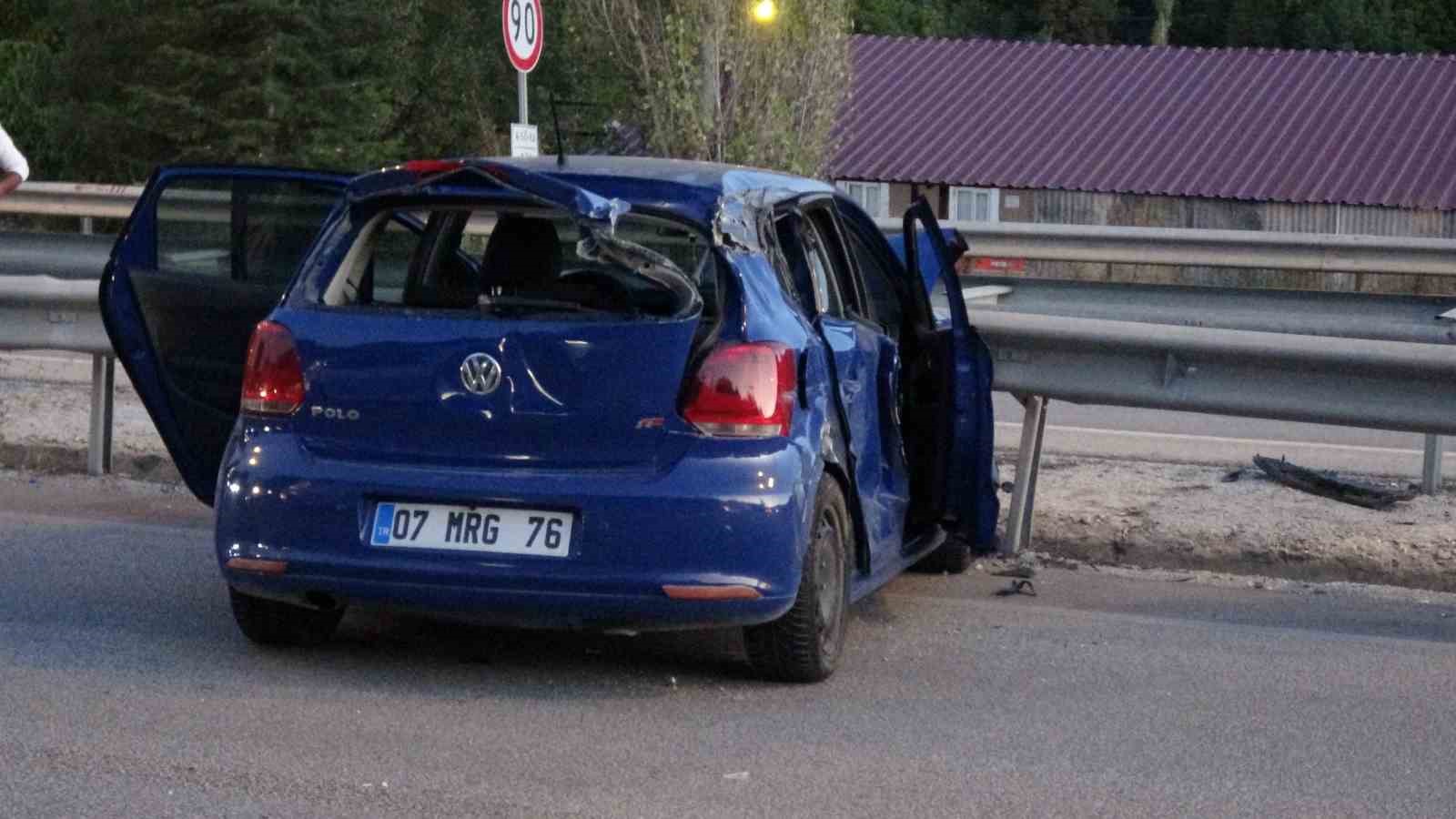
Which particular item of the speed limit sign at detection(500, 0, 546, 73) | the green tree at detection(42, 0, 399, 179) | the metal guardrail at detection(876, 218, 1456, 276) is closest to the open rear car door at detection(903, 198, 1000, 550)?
the speed limit sign at detection(500, 0, 546, 73)

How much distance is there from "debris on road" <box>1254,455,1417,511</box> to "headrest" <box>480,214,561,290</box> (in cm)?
441

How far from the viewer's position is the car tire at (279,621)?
6742 mm

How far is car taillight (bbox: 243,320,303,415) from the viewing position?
6.41 m

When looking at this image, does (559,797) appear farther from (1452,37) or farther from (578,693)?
(1452,37)

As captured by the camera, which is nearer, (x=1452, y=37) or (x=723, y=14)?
(x=723, y=14)

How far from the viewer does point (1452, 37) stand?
66812mm

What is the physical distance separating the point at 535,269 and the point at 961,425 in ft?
5.69

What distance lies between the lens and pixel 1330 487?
1001 cm

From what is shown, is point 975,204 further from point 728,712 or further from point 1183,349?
point 728,712

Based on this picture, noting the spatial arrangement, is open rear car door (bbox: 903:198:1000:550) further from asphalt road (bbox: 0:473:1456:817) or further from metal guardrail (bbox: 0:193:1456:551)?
metal guardrail (bbox: 0:193:1456:551)

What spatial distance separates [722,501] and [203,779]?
5.10ft

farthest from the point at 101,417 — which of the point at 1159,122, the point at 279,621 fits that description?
the point at 1159,122

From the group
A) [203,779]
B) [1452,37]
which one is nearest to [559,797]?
[203,779]

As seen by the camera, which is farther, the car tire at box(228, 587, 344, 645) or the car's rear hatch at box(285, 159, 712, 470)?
the car tire at box(228, 587, 344, 645)
